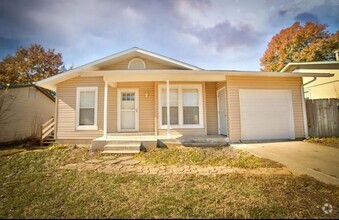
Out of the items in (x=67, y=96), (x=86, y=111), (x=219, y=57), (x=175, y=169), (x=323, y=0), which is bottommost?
(x=175, y=169)

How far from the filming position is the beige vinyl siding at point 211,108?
28.9 feet

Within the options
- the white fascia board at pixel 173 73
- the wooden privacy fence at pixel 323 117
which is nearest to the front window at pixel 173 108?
the white fascia board at pixel 173 73

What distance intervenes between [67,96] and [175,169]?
716 centimetres

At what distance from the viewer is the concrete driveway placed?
3807mm

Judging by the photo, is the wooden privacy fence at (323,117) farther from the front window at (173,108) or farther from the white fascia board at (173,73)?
the front window at (173,108)

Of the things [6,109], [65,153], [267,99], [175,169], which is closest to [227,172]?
[175,169]

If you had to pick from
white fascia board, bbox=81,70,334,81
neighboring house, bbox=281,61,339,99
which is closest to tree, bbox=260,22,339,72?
neighboring house, bbox=281,61,339,99

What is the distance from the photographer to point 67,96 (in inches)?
339

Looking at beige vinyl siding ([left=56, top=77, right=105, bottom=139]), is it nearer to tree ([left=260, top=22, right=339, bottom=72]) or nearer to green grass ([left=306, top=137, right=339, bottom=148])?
green grass ([left=306, top=137, right=339, bottom=148])

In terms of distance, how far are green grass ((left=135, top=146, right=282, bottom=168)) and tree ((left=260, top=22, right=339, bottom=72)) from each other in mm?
21127

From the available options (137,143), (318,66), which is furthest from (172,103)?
→ (318,66)

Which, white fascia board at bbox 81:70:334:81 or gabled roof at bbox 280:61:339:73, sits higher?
gabled roof at bbox 280:61:339:73

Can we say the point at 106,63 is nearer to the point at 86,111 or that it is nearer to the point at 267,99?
the point at 86,111

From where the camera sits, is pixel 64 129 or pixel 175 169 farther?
pixel 64 129
